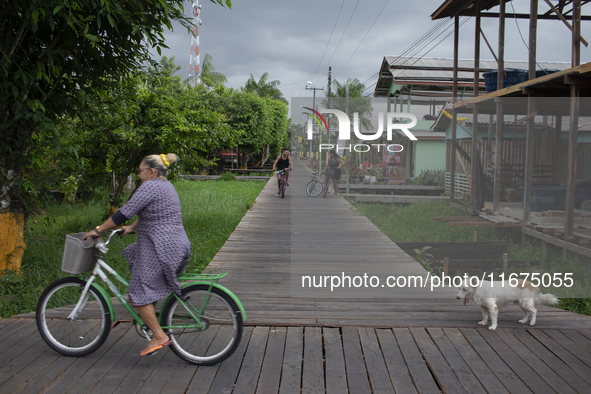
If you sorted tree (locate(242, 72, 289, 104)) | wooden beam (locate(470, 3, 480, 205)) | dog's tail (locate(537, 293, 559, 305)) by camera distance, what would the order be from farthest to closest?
tree (locate(242, 72, 289, 104)), wooden beam (locate(470, 3, 480, 205)), dog's tail (locate(537, 293, 559, 305))

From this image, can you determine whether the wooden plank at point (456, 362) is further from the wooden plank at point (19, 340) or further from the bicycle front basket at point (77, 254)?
the wooden plank at point (19, 340)

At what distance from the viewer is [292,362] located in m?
3.64

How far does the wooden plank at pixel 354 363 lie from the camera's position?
3.29 m

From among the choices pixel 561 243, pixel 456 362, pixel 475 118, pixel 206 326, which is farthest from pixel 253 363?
pixel 475 118

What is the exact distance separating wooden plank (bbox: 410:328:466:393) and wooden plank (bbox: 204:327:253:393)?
1.35 metres

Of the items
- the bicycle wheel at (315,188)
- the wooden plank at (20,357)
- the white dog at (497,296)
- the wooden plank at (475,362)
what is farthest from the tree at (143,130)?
the bicycle wheel at (315,188)

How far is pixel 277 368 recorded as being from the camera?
3543 mm

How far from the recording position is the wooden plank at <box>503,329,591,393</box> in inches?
129

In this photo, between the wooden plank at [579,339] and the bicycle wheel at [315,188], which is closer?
the wooden plank at [579,339]

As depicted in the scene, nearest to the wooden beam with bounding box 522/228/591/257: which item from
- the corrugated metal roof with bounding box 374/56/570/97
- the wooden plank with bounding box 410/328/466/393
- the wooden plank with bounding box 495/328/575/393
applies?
the wooden plank with bounding box 495/328/575/393

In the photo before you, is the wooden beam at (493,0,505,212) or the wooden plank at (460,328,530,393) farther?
the wooden beam at (493,0,505,212)

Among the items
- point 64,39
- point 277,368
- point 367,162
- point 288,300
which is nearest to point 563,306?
point 288,300

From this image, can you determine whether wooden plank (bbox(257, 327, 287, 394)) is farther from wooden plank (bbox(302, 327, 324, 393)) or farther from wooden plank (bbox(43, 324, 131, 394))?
wooden plank (bbox(43, 324, 131, 394))

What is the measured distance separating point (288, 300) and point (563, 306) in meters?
2.93
